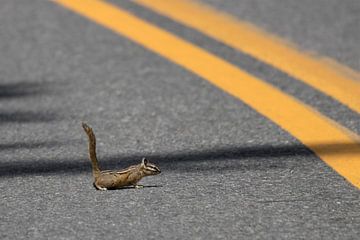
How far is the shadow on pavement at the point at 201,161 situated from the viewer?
5141mm

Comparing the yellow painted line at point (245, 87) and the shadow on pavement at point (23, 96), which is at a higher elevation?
the yellow painted line at point (245, 87)

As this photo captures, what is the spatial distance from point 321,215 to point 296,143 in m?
1.14

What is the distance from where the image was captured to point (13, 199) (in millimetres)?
4711

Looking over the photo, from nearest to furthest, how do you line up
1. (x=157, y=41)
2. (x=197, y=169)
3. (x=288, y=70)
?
(x=197, y=169), (x=288, y=70), (x=157, y=41)

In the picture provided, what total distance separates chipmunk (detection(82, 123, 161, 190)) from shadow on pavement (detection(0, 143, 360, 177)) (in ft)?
1.05

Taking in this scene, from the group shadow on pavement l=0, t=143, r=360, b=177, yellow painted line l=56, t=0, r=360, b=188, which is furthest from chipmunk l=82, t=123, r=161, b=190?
yellow painted line l=56, t=0, r=360, b=188

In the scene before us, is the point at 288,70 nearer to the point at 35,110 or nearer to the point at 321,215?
the point at 35,110

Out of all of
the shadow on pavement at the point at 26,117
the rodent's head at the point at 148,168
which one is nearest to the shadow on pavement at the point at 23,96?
the shadow on pavement at the point at 26,117

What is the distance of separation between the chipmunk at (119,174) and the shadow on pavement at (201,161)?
1.05 feet

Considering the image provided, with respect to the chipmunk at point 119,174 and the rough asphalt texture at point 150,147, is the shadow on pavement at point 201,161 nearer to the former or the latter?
the rough asphalt texture at point 150,147

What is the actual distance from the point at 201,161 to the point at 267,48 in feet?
7.75

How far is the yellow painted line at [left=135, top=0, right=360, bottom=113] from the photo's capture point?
659 cm

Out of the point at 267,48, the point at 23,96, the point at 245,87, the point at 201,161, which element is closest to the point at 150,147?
the point at 201,161

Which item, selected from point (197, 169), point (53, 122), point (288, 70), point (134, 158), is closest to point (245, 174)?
point (197, 169)
